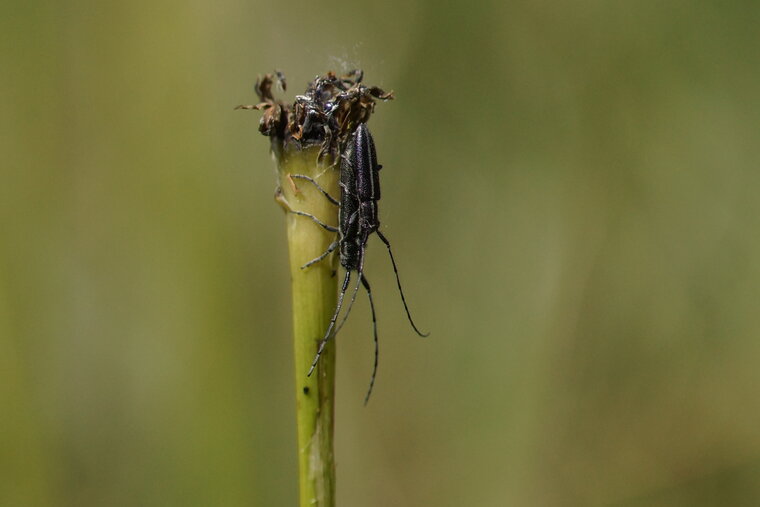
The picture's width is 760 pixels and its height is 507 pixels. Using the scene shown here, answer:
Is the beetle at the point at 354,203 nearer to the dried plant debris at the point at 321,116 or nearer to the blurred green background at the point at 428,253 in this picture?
the dried plant debris at the point at 321,116

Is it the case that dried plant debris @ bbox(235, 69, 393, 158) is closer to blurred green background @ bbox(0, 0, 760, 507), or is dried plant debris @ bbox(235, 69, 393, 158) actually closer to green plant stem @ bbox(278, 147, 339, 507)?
green plant stem @ bbox(278, 147, 339, 507)

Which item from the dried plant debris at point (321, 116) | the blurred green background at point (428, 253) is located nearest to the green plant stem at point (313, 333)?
the dried plant debris at point (321, 116)

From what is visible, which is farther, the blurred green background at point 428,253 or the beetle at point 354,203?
the blurred green background at point 428,253

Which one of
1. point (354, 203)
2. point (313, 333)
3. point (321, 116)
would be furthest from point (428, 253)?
point (313, 333)

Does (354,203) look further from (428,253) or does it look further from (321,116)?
(428,253)

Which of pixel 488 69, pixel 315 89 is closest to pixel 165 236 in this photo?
pixel 315 89

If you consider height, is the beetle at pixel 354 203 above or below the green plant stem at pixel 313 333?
above

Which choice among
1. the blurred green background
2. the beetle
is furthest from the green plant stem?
the blurred green background
